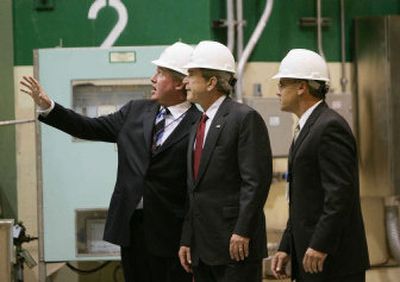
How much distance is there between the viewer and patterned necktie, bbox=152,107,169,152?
341cm

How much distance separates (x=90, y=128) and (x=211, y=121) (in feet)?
2.39

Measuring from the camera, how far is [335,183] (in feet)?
8.64

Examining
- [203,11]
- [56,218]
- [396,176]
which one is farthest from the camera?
[396,176]

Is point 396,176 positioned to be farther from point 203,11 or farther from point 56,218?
point 56,218

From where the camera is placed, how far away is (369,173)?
555 centimetres

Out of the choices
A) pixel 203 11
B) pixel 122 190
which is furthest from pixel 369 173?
pixel 122 190

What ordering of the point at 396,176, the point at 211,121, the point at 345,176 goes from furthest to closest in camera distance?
the point at 396,176 < the point at 211,121 < the point at 345,176

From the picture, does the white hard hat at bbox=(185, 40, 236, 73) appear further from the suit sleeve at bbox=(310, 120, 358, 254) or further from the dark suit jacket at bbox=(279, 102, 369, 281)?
the suit sleeve at bbox=(310, 120, 358, 254)

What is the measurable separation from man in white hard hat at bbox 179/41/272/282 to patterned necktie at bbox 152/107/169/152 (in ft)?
1.20

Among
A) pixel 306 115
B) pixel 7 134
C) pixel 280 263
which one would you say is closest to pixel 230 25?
pixel 7 134

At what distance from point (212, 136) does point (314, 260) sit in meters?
0.65

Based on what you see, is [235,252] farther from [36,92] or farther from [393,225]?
[393,225]

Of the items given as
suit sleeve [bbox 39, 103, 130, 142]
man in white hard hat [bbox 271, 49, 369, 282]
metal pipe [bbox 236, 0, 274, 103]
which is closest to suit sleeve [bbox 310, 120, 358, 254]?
man in white hard hat [bbox 271, 49, 369, 282]

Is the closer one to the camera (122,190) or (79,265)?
(122,190)
